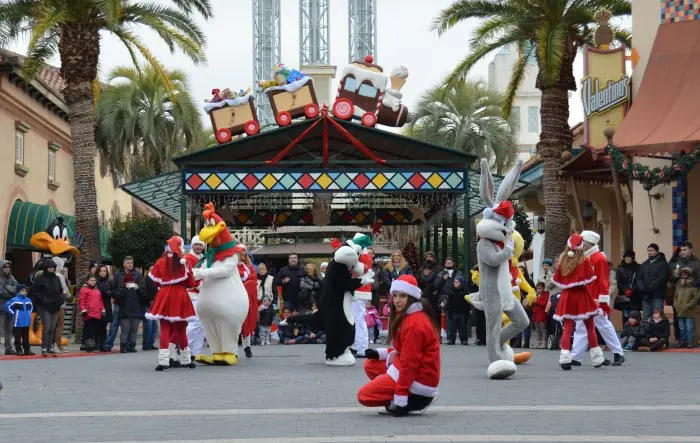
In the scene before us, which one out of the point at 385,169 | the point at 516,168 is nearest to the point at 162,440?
the point at 516,168

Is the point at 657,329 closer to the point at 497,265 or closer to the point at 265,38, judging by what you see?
the point at 497,265

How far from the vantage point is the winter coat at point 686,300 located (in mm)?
19203

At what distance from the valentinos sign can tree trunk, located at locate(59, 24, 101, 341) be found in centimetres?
1119

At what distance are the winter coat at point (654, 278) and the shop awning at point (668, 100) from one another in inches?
73.5

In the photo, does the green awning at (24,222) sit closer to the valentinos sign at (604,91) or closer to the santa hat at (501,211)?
the valentinos sign at (604,91)

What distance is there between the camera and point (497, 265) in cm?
1398

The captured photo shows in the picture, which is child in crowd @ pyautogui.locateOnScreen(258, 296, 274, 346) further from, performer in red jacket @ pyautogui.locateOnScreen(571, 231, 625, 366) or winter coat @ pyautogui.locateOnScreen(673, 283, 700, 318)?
performer in red jacket @ pyautogui.locateOnScreen(571, 231, 625, 366)

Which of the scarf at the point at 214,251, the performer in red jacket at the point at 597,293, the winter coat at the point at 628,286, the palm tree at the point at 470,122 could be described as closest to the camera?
the performer in red jacket at the point at 597,293

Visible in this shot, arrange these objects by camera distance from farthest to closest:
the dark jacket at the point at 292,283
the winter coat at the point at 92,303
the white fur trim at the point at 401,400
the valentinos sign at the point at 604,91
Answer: the dark jacket at the point at 292,283
the valentinos sign at the point at 604,91
the winter coat at the point at 92,303
the white fur trim at the point at 401,400

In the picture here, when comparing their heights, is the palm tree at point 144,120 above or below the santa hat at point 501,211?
above

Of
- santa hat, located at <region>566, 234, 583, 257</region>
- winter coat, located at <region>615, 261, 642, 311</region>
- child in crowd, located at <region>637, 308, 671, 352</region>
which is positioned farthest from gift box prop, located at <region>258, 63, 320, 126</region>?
santa hat, located at <region>566, 234, 583, 257</region>

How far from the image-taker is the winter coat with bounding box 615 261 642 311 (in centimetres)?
2031

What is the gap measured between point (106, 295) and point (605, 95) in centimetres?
1018

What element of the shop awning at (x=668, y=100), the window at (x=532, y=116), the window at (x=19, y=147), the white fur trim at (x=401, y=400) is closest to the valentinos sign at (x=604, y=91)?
the shop awning at (x=668, y=100)
